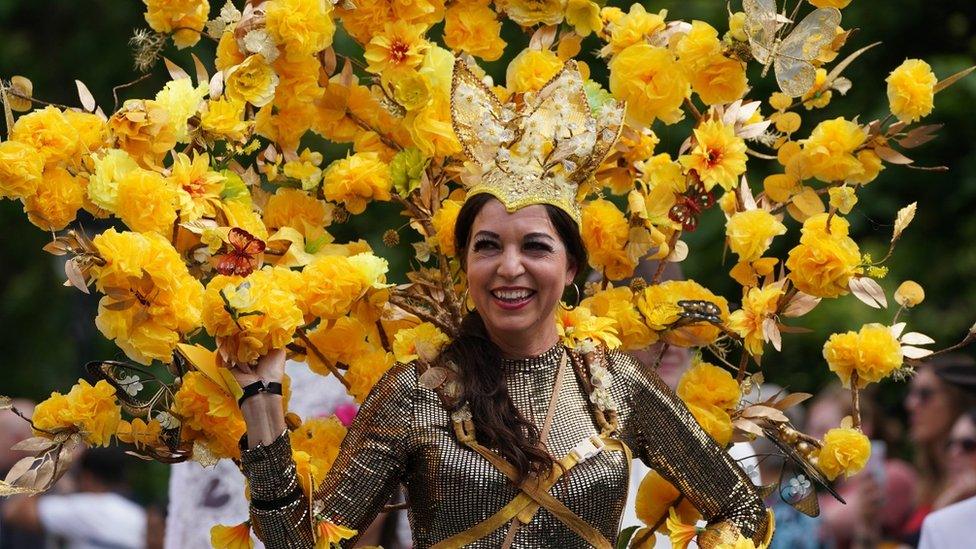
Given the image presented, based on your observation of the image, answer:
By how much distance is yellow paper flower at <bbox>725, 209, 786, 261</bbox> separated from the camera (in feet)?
15.3

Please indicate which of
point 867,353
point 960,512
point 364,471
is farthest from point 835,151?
point 960,512

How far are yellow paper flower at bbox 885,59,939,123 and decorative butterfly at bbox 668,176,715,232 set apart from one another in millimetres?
534

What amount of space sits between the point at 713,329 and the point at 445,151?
2.81ft

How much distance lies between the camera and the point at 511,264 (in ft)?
13.9

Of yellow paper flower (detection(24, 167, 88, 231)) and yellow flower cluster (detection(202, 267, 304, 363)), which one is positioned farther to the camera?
yellow paper flower (detection(24, 167, 88, 231))

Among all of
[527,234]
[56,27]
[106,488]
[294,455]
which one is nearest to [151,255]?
[294,455]

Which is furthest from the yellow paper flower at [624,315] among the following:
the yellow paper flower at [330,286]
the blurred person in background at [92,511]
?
the blurred person in background at [92,511]

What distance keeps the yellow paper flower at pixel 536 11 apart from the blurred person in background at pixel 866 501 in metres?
3.77

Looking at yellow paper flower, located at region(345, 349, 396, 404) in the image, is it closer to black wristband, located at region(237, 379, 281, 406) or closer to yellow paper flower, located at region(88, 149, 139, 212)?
black wristband, located at region(237, 379, 281, 406)

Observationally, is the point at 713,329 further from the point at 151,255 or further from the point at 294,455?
the point at 151,255

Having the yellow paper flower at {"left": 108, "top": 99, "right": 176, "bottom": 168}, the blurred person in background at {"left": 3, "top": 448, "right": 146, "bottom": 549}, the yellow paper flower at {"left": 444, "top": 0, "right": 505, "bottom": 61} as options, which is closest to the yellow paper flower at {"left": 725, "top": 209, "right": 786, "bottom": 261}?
the yellow paper flower at {"left": 444, "top": 0, "right": 505, "bottom": 61}

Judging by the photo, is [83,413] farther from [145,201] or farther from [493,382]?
[493,382]

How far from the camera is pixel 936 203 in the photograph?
9.80m

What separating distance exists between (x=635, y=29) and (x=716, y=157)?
0.41 metres
